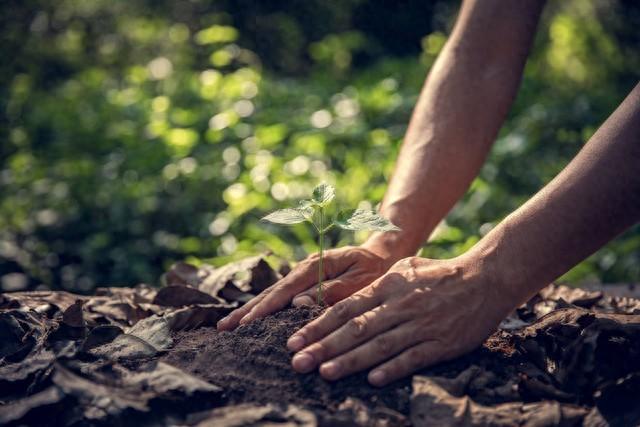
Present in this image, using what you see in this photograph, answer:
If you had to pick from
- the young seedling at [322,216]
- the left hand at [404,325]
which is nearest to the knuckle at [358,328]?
the left hand at [404,325]

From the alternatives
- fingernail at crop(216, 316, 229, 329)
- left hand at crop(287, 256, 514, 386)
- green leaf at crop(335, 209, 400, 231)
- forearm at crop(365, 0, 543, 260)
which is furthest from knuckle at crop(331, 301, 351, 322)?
forearm at crop(365, 0, 543, 260)

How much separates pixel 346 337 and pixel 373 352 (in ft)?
0.26

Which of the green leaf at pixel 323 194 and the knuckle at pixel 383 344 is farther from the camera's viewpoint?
the green leaf at pixel 323 194

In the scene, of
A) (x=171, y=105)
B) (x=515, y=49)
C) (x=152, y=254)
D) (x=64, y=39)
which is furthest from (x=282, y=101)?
(x=64, y=39)

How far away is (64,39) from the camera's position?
876 cm

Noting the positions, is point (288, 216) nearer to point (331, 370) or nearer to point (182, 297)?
point (331, 370)

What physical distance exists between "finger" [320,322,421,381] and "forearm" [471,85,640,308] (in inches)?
11.4

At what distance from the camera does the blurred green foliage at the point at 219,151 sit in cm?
417

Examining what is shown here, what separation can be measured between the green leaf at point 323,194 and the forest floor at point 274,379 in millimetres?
331

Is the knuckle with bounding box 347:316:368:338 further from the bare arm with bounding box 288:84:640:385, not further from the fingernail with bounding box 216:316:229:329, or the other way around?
the fingernail with bounding box 216:316:229:329

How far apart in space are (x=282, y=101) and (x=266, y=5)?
472 centimetres

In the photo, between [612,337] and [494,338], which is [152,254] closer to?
[494,338]

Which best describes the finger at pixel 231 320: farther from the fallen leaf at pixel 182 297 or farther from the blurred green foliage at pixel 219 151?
the blurred green foliage at pixel 219 151

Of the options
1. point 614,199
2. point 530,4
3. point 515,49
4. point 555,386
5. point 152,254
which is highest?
point 530,4
